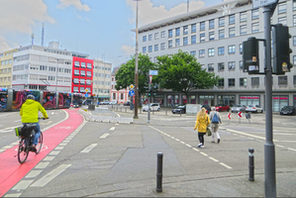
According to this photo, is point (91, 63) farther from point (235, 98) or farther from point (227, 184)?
point (227, 184)

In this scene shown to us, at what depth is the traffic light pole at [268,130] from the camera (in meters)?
4.11

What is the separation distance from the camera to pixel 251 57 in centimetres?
428

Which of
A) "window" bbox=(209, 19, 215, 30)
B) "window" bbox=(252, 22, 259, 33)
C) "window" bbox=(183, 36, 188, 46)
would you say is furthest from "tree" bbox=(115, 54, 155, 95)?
"window" bbox=(252, 22, 259, 33)

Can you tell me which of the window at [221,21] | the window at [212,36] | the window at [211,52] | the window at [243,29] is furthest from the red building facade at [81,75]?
the window at [243,29]

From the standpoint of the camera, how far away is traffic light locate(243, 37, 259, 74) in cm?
425

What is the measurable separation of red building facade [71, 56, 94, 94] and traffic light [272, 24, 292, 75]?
8656cm

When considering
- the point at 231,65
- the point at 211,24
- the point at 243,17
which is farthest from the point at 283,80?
the point at 211,24

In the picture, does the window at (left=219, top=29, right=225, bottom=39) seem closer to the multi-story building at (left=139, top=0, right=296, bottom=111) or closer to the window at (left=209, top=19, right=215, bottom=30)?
the multi-story building at (left=139, top=0, right=296, bottom=111)

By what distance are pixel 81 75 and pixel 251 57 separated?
9127cm

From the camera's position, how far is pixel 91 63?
95938 millimetres

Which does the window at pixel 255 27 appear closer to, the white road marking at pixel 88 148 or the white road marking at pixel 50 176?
the white road marking at pixel 88 148

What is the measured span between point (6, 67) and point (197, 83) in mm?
72242

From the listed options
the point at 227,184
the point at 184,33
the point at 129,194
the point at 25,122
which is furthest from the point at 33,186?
the point at 184,33

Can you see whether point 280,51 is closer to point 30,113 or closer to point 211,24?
point 30,113
